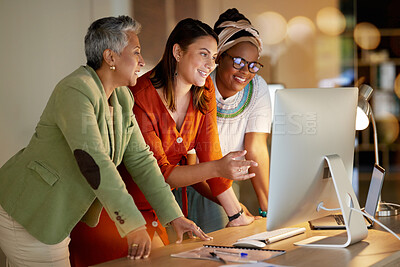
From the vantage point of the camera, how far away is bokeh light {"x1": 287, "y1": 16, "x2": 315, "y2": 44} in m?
4.05

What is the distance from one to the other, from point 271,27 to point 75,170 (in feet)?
7.25

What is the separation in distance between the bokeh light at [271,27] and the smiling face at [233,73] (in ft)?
1.67

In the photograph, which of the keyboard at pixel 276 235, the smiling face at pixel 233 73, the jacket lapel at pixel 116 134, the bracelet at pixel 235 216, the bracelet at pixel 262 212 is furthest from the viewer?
the smiling face at pixel 233 73

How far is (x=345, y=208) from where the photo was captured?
1.91 m

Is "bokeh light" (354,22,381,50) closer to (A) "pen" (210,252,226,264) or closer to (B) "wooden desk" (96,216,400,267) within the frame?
(B) "wooden desk" (96,216,400,267)

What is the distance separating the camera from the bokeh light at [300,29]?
159 inches

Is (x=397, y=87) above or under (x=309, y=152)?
under

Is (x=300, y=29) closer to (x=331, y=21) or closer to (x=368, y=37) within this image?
(x=331, y=21)

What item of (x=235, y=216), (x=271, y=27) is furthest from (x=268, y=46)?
(x=235, y=216)

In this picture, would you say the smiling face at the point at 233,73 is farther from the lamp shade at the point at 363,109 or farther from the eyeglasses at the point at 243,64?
the lamp shade at the point at 363,109

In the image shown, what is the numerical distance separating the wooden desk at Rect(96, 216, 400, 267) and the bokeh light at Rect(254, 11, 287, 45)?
1.89 m

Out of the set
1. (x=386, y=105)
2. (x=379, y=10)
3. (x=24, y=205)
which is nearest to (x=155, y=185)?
(x=24, y=205)

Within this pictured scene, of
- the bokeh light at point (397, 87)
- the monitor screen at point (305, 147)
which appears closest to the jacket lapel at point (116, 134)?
the monitor screen at point (305, 147)

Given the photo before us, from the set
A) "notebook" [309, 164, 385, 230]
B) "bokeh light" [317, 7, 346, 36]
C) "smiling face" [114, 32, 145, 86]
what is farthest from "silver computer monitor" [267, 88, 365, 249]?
"bokeh light" [317, 7, 346, 36]
